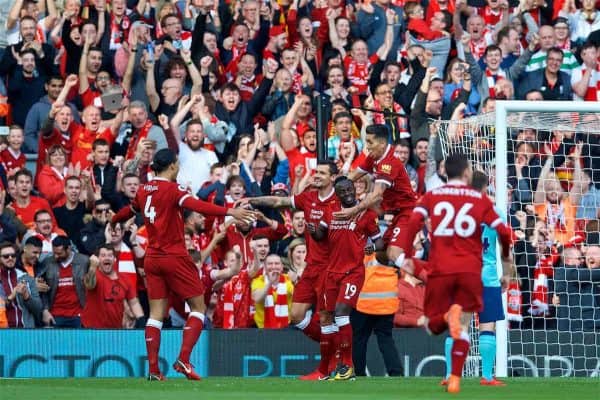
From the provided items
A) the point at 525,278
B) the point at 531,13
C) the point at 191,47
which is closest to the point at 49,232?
the point at 191,47

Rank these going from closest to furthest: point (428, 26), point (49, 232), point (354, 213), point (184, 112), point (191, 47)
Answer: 1. point (354, 213)
2. point (49, 232)
3. point (184, 112)
4. point (191, 47)
5. point (428, 26)

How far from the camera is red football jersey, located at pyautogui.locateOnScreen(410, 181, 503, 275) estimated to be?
12086mm

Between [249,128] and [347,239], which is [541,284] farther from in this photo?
[249,128]

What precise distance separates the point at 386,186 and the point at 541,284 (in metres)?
4.08

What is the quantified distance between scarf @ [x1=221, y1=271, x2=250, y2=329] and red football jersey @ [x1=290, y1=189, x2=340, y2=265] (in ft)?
6.35

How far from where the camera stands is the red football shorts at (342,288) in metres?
15.0

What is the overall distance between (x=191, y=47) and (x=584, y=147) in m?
5.65

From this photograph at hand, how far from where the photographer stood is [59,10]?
2083 centimetres

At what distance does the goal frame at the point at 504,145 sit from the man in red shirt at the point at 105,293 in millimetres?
4361

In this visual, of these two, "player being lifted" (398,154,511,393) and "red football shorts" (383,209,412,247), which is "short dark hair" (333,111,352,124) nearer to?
"red football shorts" (383,209,412,247)

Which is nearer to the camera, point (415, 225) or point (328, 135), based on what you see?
point (415, 225)

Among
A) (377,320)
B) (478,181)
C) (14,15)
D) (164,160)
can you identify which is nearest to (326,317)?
(377,320)

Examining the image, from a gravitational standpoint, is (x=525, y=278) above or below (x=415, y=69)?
below

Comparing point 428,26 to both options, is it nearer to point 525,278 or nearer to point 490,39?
point 490,39
